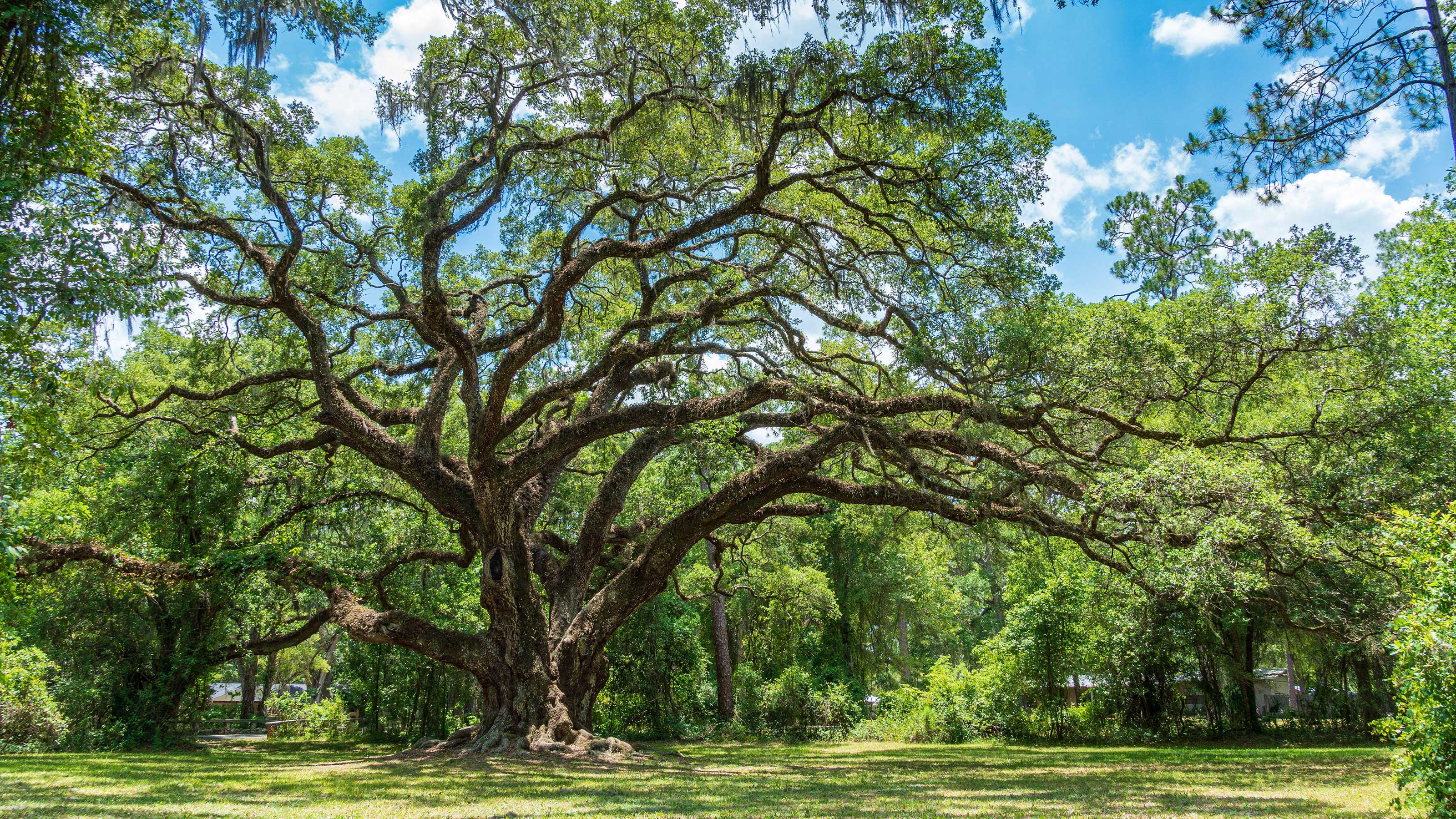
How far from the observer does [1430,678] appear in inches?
163

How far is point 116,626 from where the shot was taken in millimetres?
12297

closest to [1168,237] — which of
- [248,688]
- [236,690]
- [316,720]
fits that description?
[316,720]

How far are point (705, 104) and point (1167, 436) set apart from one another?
7.08 m

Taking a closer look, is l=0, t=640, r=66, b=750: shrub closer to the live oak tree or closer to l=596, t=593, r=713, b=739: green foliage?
the live oak tree

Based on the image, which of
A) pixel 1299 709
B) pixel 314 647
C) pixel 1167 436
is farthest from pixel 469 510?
pixel 314 647

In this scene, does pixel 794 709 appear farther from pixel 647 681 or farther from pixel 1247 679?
pixel 1247 679

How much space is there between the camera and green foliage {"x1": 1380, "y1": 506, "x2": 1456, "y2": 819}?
3986 mm

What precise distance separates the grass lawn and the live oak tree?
1.98 metres

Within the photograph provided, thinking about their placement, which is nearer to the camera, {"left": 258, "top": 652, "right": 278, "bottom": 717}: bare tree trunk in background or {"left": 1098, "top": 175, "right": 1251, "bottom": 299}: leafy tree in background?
{"left": 1098, "top": 175, "right": 1251, "bottom": 299}: leafy tree in background

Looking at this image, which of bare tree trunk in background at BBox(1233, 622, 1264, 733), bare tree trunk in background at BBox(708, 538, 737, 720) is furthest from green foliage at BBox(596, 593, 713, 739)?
bare tree trunk in background at BBox(1233, 622, 1264, 733)

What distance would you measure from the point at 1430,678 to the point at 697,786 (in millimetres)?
5520

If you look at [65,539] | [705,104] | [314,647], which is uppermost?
[705,104]

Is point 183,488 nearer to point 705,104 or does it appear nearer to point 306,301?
point 306,301

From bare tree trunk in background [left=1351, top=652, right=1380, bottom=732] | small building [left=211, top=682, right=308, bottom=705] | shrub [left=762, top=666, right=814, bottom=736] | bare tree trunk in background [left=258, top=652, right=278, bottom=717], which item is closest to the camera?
bare tree trunk in background [left=1351, top=652, right=1380, bottom=732]
